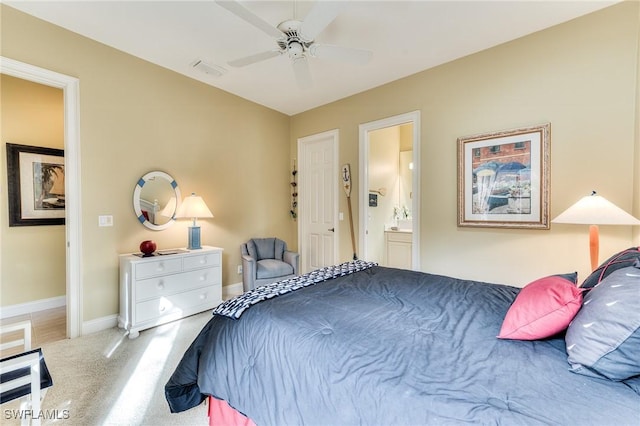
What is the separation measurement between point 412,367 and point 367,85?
3.55 metres

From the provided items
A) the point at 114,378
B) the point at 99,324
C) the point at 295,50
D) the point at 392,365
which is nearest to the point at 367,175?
the point at 295,50

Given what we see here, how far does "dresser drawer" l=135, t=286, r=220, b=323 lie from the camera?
279 centimetres

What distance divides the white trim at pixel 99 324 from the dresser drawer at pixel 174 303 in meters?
0.46

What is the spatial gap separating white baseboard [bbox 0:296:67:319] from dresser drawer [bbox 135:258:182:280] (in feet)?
5.83

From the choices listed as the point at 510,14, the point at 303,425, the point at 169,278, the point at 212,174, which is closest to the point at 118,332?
the point at 169,278

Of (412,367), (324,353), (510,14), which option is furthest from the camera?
(510,14)

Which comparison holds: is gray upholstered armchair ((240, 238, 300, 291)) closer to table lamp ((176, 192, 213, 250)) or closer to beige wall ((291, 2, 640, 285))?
table lamp ((176, 192, 213, 250))

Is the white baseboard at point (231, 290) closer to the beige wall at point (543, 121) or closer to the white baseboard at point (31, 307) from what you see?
the white baseboard at point (31, 307)

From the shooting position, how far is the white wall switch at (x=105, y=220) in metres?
2.88

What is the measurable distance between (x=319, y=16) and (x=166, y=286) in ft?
9.23

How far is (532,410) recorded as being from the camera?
77 centimetres

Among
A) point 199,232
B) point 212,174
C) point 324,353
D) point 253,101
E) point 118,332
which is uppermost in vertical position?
point 253,101

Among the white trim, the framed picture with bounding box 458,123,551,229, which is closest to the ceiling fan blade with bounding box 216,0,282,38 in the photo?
the framed picture with bounding box 458,123,551,229

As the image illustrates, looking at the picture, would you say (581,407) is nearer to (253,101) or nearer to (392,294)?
(392,294)
